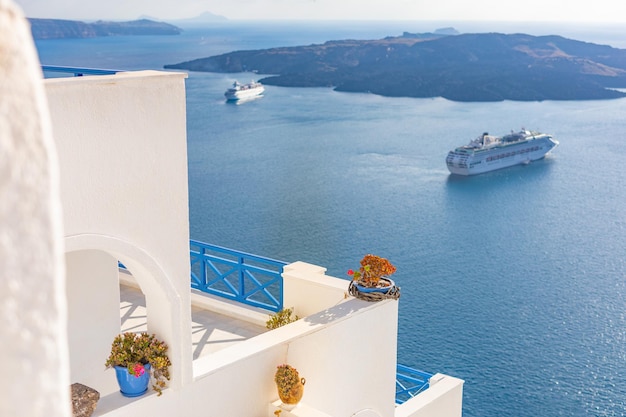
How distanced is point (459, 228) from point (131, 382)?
1331 inches

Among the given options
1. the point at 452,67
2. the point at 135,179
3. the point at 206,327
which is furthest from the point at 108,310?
the point at 452,67

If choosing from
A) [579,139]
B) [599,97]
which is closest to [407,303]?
[579,139]

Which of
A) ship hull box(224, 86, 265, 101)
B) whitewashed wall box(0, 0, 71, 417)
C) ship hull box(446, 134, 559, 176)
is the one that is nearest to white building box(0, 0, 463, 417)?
whitewashed wall box(0, 0, 71, 417)

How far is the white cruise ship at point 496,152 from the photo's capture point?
51.1 metres

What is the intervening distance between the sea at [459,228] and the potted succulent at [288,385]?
631 inches

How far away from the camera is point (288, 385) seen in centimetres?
624

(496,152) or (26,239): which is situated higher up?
(26,239)

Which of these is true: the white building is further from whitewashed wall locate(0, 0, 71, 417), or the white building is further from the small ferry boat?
the small ferry boat

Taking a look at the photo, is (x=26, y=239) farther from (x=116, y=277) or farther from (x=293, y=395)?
(x=116, y=277)

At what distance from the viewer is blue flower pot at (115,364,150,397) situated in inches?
207

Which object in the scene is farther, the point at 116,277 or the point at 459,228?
the point at 459,228

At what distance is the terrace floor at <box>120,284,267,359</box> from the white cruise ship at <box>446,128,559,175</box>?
4410cm

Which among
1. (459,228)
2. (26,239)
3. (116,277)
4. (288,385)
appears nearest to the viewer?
(26,239)

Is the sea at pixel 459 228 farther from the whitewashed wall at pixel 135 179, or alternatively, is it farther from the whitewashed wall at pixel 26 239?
the whitewashed wall at pixel 26 239
